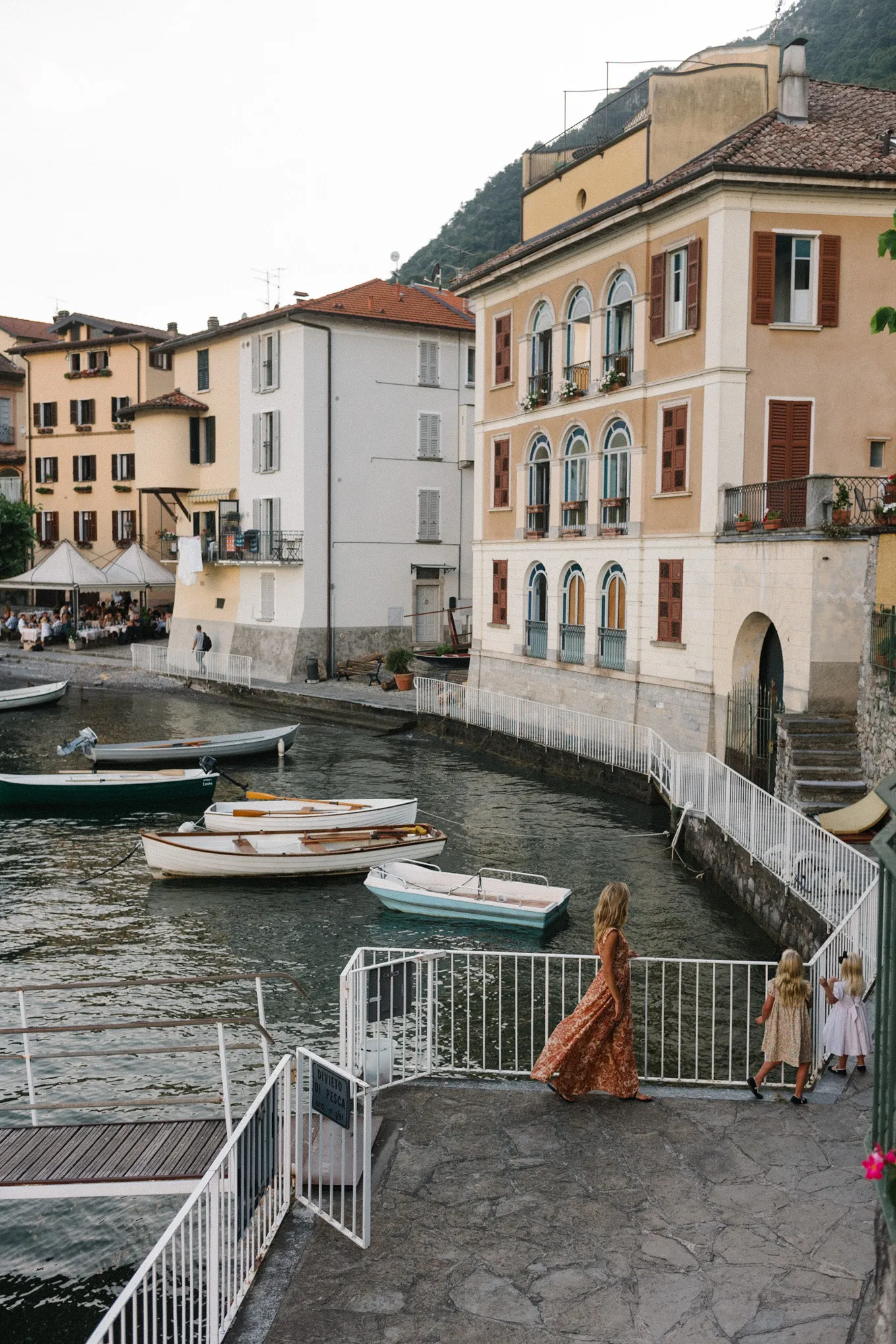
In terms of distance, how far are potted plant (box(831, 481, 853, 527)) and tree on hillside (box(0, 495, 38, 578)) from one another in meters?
47.1

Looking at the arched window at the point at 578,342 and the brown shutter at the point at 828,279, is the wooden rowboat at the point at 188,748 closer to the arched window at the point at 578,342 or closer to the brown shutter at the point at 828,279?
the arched window at the point at 578,342

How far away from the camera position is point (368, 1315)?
6.78m

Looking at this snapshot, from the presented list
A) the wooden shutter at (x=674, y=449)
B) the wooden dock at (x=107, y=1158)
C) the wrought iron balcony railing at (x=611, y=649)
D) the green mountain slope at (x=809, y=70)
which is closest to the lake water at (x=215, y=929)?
the wooden dock at (x=107, y=1158)

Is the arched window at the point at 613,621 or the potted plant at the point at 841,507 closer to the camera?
the potted plant at the point at 841,507

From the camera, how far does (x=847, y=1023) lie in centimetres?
997

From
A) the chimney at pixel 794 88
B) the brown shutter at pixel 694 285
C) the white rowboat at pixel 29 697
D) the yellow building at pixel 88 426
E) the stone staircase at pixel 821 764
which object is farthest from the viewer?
the yellow building at pixel 88 426

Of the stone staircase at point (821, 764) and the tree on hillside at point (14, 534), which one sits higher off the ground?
the tree on hillside at point (14, 534)

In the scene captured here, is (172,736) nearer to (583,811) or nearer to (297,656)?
(297,656)

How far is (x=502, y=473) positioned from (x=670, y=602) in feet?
31.3

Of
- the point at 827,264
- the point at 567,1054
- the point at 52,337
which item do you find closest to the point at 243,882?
the point at 567,1054

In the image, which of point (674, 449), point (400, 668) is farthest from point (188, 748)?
point (674, 449)

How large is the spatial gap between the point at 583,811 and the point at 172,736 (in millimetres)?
14800

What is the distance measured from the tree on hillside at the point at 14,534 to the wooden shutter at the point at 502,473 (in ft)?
107

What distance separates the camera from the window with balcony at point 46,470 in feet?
213
